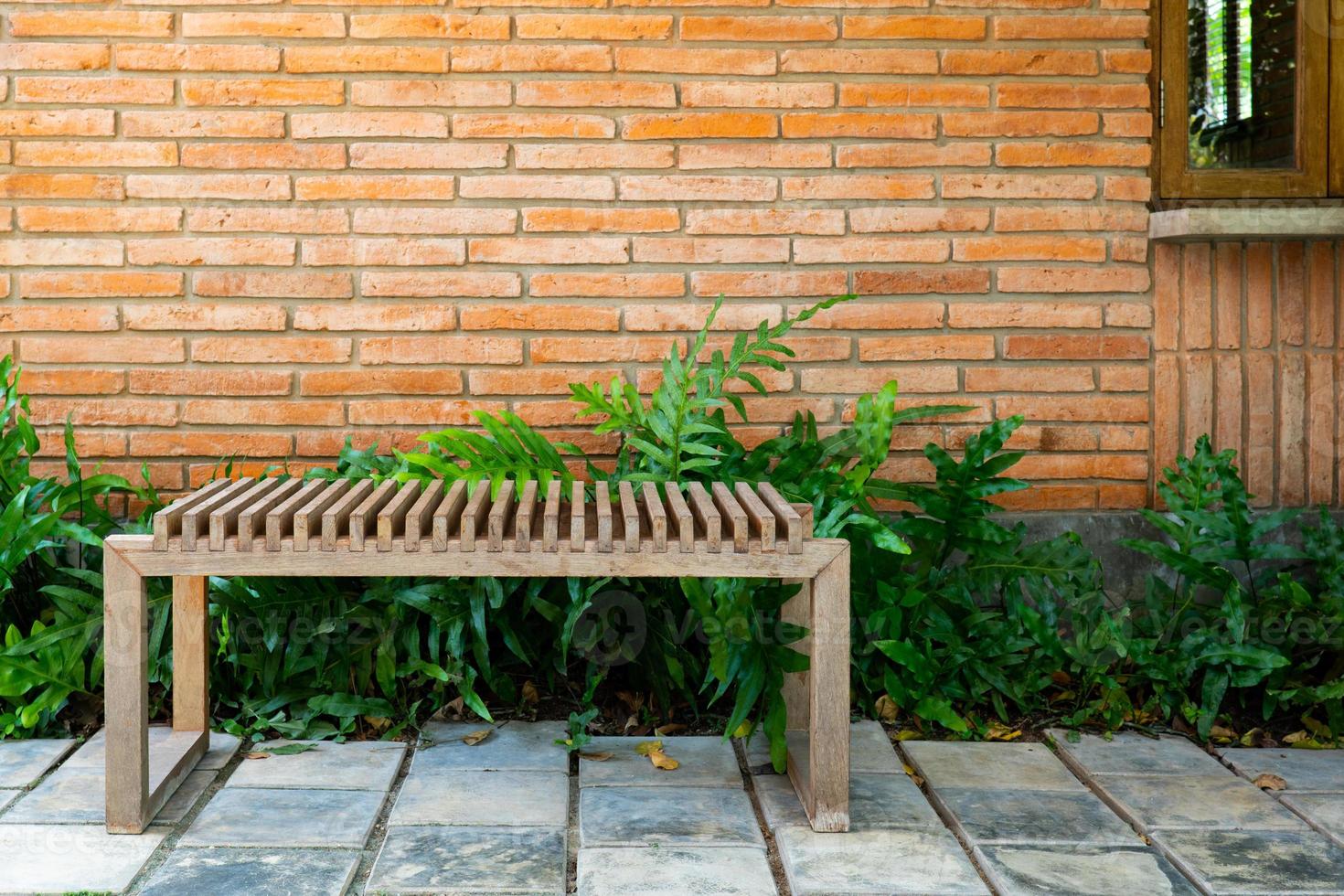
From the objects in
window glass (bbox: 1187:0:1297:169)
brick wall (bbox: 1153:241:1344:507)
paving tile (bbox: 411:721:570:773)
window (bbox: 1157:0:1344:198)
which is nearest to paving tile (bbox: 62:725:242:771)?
paving tile (bbox: 411:721:570:773)

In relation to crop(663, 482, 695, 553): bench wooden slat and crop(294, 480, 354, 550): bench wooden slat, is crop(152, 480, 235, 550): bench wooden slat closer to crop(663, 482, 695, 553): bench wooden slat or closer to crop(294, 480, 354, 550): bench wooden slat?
crop(294, 480, 354, 550): bench wooden slat

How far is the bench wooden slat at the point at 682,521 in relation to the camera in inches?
94.5

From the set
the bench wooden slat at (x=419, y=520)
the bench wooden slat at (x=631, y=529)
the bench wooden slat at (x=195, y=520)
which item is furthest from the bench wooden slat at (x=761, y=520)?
the bench wooden slat at (x=195, y=520)

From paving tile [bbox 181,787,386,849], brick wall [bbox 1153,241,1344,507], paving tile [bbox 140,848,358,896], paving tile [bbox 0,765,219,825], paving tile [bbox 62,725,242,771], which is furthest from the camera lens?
brick wall [bbox 1153,241,1344,507]

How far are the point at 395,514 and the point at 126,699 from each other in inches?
25.7

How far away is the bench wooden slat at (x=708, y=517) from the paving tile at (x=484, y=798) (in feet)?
2.19

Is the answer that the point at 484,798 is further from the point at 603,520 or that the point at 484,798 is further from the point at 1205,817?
the point at 1205,817

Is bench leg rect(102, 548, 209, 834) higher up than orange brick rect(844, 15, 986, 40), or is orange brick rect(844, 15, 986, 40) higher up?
orange brick rect(844, 15, 986, 40)

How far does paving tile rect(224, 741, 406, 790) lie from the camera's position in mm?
2709

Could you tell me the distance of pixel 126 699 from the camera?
96.6 inches

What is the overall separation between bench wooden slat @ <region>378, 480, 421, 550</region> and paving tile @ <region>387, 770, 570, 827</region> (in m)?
0.58

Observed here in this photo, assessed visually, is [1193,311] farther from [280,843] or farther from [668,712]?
[280,843]

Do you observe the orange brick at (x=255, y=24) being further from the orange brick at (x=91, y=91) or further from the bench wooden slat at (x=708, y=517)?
the bench wooden slat at (x=708, y=517)

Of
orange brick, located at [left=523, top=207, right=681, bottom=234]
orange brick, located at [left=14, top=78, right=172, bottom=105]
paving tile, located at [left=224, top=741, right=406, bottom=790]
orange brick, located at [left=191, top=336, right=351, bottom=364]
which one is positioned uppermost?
orange brick, located at [left=14, top=78, right=172, bottom=105]
